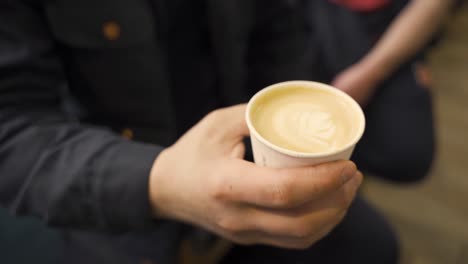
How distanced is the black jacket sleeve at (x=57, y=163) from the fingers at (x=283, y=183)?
170 millimetres

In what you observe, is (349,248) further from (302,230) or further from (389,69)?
(389,69)

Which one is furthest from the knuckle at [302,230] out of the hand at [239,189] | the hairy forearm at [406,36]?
the hairy forearm at [406,36]

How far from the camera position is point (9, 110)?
0.60 meters

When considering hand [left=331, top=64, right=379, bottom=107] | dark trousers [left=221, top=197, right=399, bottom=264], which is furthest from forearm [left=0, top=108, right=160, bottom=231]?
hand [left=331, top=64, right=379, bottom=107]

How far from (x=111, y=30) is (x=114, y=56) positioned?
0.15 feet

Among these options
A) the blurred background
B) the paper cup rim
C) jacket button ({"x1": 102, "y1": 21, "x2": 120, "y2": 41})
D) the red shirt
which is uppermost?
jacket button ({"x1": 102, "y1": 21, "x2": 120, "y2": 41})

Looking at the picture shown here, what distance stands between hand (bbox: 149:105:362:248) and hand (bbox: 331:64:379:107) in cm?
57

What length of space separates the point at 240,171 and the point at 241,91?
1.54ft

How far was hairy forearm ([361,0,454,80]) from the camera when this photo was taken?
113 centimetres

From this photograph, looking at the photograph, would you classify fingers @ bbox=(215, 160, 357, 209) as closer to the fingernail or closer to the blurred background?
the fingernail

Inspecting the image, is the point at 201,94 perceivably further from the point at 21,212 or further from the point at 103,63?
the point at 21,212

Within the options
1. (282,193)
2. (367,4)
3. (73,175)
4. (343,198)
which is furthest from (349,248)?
(367,4)

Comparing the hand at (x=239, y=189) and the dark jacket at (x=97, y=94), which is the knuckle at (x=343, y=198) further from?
the dark jacket at (x=97, y=94)

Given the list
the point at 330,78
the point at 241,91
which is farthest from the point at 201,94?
the point at 330,78
